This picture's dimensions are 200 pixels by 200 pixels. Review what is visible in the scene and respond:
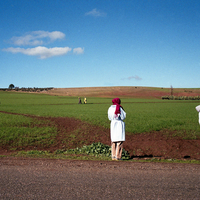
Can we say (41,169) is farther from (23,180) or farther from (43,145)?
(43,145)

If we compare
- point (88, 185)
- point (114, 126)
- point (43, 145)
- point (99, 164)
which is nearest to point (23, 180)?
point (88, 185)

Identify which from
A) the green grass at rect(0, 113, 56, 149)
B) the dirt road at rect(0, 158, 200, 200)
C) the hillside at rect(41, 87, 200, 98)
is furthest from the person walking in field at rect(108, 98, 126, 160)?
the hillside at rect(41, 87, 200, 98)

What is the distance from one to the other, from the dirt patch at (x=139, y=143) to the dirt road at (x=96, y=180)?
212 inches

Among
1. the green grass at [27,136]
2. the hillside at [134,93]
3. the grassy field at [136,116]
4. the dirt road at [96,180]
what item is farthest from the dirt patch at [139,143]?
the hillside at [134,93]

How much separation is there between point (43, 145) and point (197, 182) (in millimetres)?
11692

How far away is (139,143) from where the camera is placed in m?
15.0

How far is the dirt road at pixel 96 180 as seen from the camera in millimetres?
4805

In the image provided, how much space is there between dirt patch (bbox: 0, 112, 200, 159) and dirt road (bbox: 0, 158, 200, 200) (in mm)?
5385

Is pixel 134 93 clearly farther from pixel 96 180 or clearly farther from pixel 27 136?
pixel 96 180

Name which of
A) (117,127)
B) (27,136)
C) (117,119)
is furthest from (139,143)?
(27,136)

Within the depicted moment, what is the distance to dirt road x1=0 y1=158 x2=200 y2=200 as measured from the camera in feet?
15.8

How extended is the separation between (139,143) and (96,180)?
386 inches

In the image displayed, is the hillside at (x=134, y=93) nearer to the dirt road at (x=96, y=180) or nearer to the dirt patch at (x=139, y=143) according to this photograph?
the dirt patch at (x=139, y=143)

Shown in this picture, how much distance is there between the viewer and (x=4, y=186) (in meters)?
5.28
